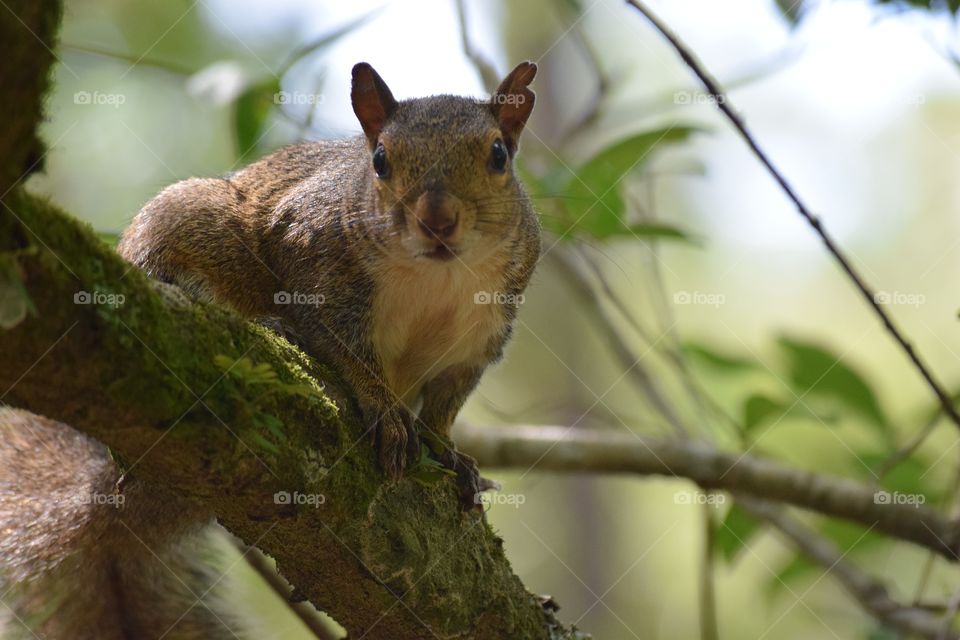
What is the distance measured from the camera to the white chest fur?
108 inches

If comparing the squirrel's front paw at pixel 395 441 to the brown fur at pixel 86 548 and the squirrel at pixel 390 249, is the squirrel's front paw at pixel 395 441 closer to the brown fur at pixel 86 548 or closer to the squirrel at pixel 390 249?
the squirrel at pixel 390 249

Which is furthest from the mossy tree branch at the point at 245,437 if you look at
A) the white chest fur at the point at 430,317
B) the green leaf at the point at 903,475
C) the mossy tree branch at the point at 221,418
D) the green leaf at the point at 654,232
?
the green leaf at the point at 903,475

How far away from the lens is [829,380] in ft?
12.6

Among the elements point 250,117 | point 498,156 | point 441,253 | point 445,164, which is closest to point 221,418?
point 441,253

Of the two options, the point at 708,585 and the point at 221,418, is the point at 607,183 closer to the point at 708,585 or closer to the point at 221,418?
the point at 708,585

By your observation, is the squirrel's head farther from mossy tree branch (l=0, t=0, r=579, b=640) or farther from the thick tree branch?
the thick tree branch

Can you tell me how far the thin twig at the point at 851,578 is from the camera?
11.6 feet

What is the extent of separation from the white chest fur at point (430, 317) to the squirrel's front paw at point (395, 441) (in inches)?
14.1

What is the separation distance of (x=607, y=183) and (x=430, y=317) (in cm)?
95

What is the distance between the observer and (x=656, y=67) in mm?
10508

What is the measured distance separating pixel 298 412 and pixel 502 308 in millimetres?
1188

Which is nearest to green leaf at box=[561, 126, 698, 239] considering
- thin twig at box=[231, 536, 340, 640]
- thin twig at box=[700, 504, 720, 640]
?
thin twig at box=[700, 504, 720, 640]

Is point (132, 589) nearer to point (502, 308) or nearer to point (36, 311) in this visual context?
point (502, 308)

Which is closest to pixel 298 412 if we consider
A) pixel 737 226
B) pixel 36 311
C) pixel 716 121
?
pixel 36 311
